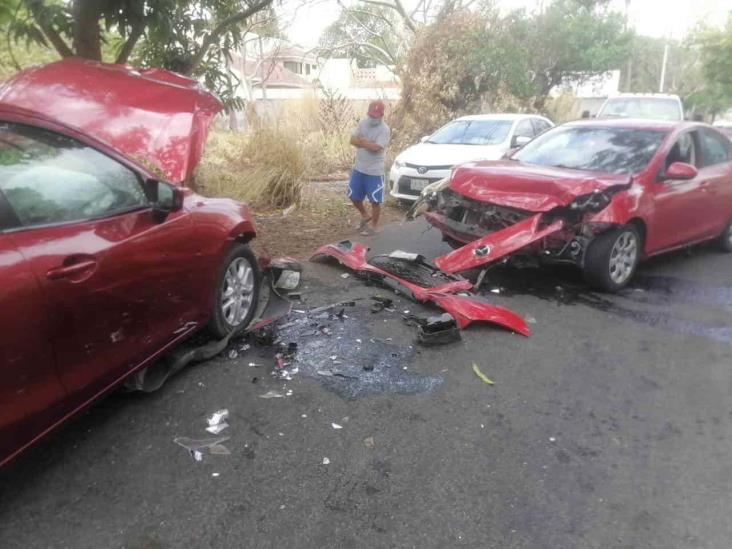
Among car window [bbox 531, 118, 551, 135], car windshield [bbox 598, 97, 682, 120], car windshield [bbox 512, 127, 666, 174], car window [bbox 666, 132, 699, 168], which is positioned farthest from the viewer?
car windshield [bbox 598, 97, 682, 120]

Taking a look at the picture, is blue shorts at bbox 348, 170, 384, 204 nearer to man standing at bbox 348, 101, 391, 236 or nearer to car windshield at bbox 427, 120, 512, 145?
man standing at bbox 348, 101, 391, 236

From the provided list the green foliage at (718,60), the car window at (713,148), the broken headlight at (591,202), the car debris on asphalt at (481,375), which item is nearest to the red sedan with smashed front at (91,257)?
the car debris on asphalt at (481,375)

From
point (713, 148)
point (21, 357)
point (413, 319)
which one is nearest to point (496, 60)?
point (713, 148)

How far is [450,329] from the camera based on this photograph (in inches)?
166

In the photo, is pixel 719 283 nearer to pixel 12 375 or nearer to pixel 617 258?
pixel 617 258

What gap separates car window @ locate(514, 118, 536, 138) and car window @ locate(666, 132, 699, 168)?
359 cm

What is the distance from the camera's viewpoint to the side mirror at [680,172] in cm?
547

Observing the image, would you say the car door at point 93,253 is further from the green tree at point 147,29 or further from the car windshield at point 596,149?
the car windshield at point 596,149

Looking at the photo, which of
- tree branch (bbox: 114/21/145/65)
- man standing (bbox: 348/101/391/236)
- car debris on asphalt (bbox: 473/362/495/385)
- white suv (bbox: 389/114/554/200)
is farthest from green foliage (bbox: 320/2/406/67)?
car debris on asphalt (bbox: 473/362/495/385)

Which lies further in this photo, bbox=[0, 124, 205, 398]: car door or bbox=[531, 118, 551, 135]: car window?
bbox=[531, 118, 551, 135]: car window

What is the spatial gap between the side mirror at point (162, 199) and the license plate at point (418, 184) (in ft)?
19.6

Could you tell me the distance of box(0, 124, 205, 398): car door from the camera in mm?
2436

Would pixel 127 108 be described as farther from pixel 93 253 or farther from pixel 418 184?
pixel 418 184

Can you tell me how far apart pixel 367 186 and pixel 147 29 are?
305cm
